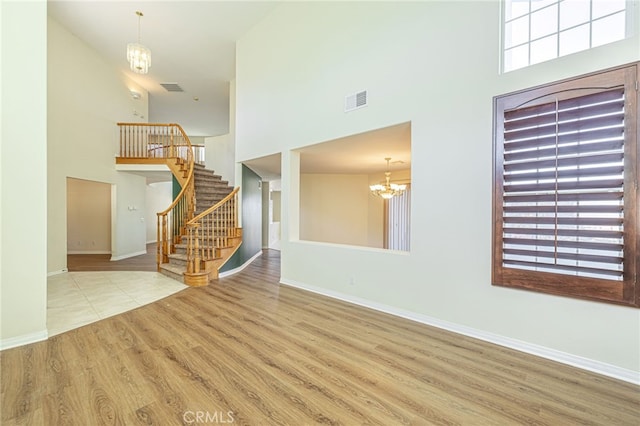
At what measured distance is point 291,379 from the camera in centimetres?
205

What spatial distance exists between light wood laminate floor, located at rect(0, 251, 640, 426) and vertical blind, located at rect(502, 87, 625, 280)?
93cm

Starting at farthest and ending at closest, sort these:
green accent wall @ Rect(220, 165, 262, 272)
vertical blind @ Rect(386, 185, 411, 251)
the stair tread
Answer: vertical blind @ Rect(386, 185, 411, 251) → green accent wall @ Rect(220, 165, 262, 272) → the stair tread

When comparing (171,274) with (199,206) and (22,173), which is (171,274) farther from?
(22,173)

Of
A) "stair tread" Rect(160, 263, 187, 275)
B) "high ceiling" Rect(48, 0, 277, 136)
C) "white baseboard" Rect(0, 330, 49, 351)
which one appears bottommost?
"white baseboard" Rect(0, 330, 49, 351)

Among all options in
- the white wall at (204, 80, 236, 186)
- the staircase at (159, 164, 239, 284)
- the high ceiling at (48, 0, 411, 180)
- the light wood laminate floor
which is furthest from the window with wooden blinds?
the white wall at (204, 80, 236, 186)

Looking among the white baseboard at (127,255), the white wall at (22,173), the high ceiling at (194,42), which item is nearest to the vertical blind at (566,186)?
the high ceiling at (194,42)

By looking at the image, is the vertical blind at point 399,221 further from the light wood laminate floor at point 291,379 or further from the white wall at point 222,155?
the white wall at point 222,155

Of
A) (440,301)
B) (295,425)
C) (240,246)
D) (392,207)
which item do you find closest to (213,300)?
(240,246)

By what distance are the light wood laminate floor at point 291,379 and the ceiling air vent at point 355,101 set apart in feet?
9.22

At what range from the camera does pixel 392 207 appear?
7371 millimetres

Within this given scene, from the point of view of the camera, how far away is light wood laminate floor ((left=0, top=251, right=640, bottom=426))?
1.69 meters

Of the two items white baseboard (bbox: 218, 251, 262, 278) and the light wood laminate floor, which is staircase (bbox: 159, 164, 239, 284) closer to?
white baseboard (bbox: 218, 251, 262, 278)

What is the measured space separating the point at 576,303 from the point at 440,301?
1113 mm

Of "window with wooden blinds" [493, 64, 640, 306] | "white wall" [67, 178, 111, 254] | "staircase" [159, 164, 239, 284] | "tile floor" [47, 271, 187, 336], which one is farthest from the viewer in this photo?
"white wall" [67, 178, 111, 254]
